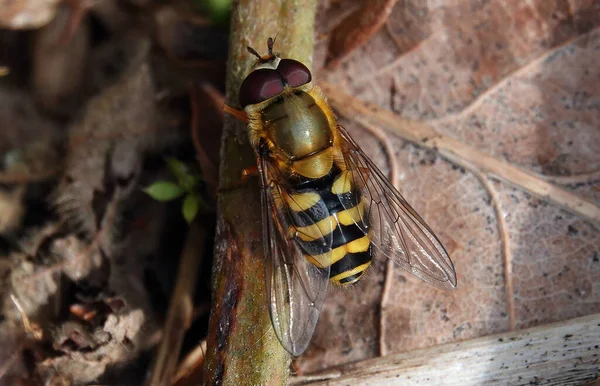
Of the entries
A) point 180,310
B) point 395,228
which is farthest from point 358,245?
point 180,310

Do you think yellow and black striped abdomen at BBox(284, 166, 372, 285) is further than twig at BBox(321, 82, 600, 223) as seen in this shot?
No

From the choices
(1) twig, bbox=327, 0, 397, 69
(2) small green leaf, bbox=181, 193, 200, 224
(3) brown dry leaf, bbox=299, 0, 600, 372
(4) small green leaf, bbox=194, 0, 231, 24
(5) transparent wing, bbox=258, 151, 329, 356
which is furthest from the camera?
(4) small green leaf, bbox=194, 0, 231, 24

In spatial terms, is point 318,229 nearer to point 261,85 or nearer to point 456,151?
point 261,85

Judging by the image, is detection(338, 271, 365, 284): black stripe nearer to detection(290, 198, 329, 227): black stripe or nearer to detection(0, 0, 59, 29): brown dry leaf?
detection(290, 198, 329, 227): black stripe

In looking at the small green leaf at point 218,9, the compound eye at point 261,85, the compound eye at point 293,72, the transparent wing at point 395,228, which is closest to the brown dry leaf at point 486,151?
the transparent wing at point 395,228

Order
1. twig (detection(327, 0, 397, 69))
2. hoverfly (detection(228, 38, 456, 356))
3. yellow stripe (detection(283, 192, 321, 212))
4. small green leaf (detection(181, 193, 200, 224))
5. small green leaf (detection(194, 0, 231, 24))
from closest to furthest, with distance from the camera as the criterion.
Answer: hoverfly (detection(228, 38, 456, 356)) → yellow stripe (detection(283, 192, 321, 212)) → small green leaf (detection(181, 193, 200, 224)) → twig (detection(327, 0, 397, 69)) → small green leaf (detection(194, 0, 231, 24))

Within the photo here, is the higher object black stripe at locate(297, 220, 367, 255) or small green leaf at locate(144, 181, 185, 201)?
small green leaf at locate(144, 181, 185, 201)

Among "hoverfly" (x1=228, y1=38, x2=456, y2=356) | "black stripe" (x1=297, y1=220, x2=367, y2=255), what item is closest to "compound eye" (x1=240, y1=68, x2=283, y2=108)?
"hoverfly" (x1=228, y1=38, x2=456, y2=356)
